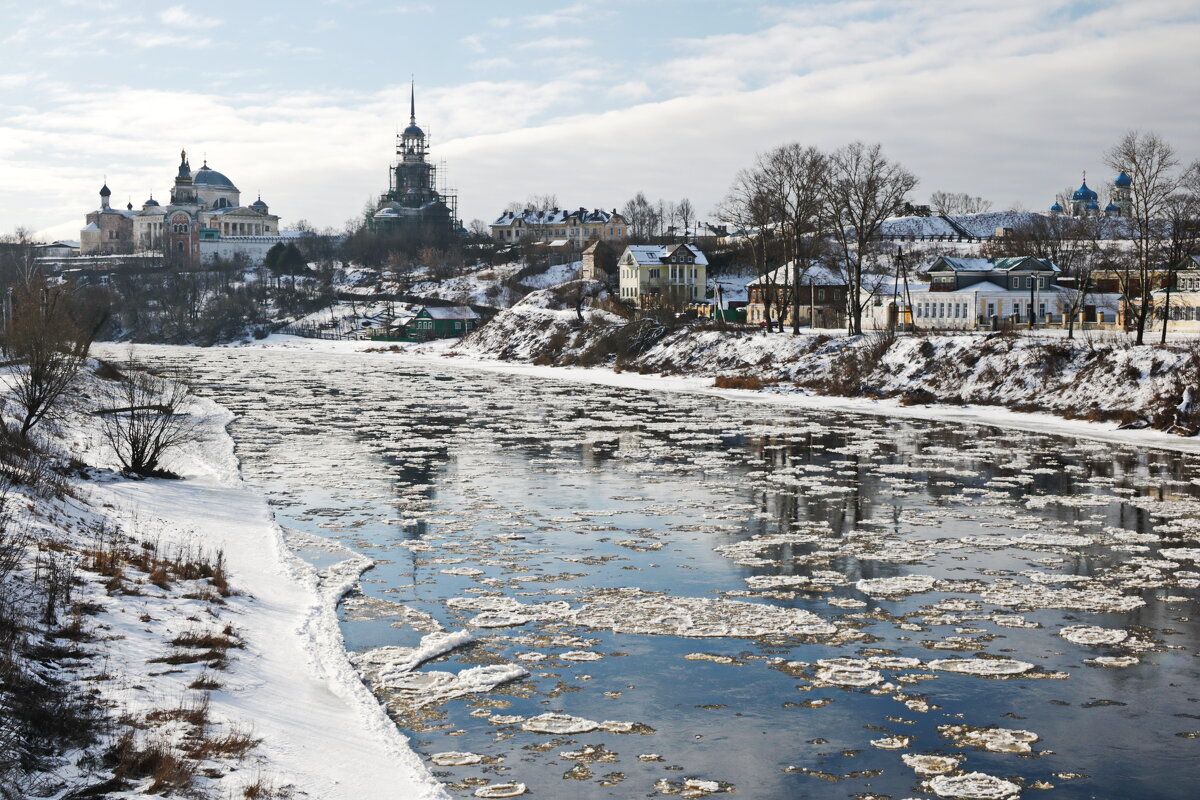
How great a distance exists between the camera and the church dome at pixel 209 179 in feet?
601

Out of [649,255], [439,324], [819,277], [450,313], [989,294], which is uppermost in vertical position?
[649,255]

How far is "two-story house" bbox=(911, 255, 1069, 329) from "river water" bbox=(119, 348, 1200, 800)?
3906 centimetres

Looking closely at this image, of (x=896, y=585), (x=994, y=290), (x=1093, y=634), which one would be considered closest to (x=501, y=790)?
(x=1093, y=634)

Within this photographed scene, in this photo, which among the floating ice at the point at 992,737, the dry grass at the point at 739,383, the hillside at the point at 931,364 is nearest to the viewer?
the floating ice at the point at 992,737

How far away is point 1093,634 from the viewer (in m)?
13.5

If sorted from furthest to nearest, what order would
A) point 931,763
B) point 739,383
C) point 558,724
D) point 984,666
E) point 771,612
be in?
point 739,383, point 771,612, point 984,666, point 558,724, point 931,763

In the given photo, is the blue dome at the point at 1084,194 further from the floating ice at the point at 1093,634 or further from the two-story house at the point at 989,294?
the floating ice at the point at 1093,634

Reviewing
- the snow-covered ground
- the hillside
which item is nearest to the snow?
the snow-covered ground

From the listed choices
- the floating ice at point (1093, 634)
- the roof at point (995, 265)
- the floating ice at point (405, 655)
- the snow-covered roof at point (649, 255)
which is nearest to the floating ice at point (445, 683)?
the floating ice at point (405, 655)

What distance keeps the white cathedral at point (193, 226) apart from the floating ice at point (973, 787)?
15885 centimetres

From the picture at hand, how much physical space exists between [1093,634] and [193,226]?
17192cm

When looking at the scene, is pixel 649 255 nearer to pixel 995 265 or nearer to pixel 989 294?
pixel 995 265

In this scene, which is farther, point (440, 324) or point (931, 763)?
point (440, 324)

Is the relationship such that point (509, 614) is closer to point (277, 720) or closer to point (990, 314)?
point (277, 720)
